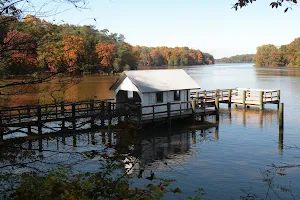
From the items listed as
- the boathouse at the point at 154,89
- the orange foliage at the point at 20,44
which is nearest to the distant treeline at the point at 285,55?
the boathouse at the point at 154,89

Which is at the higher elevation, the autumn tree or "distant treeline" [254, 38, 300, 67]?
"distant treeline" [254, 38, 300, 67]

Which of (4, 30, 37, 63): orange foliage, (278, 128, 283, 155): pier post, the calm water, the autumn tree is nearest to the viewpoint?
(4, 30, 37, 63): orange foliage

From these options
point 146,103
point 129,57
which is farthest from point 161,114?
point 129,57

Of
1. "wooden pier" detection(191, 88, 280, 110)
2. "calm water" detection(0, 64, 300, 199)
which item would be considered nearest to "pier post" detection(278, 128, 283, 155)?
"calm water" detection(0, 64, 300, 199)

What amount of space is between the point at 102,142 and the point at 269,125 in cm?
1658

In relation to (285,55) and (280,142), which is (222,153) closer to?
(280,142)

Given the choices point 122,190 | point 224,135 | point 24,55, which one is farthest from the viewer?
point 224,135

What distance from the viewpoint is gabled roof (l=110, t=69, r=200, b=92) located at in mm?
30438

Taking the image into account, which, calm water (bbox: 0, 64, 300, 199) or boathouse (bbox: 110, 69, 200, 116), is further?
boathouse (bbox: 110, 69, 200, 116)

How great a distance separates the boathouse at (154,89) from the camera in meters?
30.1

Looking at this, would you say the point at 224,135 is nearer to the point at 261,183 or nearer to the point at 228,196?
the point at 261,183

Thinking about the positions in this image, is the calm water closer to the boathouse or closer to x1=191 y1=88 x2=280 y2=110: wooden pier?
the boathouse

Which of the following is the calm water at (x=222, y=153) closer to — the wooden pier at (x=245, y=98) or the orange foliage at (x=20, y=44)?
the wooden pier at (x=245, y=98)

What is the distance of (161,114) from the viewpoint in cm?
3056
